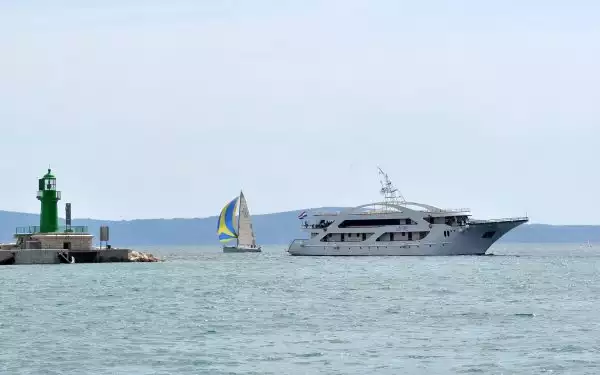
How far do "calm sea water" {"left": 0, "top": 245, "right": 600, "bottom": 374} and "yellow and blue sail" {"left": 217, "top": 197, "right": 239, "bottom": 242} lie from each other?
216ft

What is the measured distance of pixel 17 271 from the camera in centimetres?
7625

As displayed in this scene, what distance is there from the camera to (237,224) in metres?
134

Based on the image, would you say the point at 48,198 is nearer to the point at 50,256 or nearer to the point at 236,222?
the point at 50,256

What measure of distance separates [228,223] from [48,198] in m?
52.6

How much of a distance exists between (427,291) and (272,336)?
20.3 metres

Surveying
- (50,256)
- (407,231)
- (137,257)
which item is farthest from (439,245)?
(50,256)

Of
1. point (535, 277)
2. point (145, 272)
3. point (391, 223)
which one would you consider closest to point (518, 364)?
point (535, 277)

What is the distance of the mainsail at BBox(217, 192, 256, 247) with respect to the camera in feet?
433

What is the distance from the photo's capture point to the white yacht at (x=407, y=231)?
99562mm

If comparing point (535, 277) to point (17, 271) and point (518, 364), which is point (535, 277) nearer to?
point (17, 271)

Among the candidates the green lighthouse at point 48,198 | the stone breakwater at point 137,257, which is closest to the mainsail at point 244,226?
the stone breakwater at point 137,257

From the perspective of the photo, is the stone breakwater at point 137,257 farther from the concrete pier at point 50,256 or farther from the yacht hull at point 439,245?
the yacht hull at point 439,245

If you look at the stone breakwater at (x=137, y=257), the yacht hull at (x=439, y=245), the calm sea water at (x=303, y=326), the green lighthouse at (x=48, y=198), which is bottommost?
the calm sea water at (x=303, y=326)

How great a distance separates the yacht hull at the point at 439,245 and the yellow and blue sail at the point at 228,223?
92.4ft
